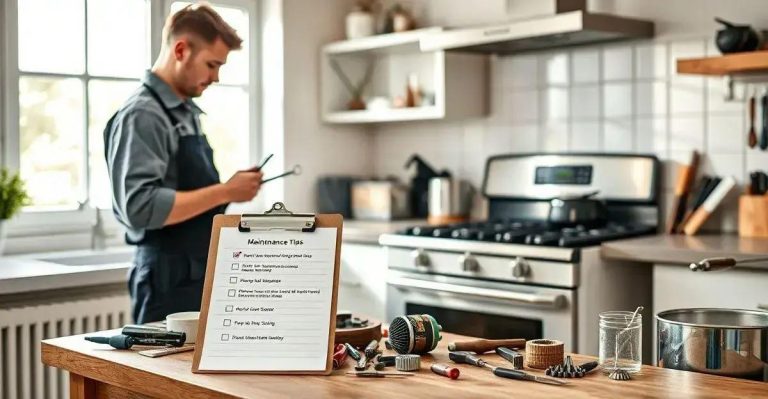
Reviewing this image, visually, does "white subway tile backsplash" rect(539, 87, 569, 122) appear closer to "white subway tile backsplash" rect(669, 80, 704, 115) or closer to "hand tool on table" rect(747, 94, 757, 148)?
"white subway tile backsplash" rect(669, 80, 704, 115)

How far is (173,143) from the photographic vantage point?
2885 millimetres

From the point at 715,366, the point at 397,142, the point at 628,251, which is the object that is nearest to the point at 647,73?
the point at 628,251

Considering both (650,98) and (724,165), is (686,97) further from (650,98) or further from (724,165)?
(724,165)

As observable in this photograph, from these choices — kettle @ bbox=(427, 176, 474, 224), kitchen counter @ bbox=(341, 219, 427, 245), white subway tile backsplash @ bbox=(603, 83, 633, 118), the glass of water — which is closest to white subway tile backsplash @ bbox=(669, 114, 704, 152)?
white subway tile backsplash @ bbox=(603, 83, 633, 118)

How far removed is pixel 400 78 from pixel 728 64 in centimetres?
188

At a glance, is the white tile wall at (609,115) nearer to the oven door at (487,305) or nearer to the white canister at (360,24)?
the white canister at (360,24)

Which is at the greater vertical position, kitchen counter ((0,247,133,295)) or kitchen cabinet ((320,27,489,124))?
kitchen cabinet ((320,27,489,124))

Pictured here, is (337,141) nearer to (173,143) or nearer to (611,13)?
(611,13)

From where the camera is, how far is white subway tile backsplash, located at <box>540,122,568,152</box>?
430 cm

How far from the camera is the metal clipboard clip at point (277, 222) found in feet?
6.51

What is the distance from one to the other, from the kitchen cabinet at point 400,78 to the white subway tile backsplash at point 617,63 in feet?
2.11

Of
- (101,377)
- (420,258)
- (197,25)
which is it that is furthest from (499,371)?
(420,258)

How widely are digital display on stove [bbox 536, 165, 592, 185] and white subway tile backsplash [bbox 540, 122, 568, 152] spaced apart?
0.32ft

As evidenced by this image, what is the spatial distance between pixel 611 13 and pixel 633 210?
0.84 meters
